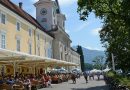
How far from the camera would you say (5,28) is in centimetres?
4434

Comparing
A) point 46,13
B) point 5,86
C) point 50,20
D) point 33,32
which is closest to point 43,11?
point 46,13

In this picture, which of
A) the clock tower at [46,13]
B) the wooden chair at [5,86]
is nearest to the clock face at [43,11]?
the clock tower at [46,13]

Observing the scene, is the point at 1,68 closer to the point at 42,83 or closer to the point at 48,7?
the point at 42,83

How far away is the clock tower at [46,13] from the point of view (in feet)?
272

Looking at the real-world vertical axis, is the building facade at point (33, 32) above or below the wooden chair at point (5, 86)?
above

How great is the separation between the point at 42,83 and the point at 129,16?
22.3 meters

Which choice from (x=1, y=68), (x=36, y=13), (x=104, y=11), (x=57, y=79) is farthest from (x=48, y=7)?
(x=104, y=11)

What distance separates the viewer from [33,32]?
196 ft

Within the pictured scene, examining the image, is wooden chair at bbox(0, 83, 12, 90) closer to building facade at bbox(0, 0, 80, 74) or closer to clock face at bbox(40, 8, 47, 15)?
building facade at bbox(0, 0, 80, 74)

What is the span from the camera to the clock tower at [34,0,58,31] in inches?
3260

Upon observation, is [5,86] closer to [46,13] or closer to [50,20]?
[46,13]

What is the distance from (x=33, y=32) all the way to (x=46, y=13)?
24.0 meters

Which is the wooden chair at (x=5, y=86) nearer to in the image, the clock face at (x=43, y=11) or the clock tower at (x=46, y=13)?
the clock tower at (x=46, y=13)

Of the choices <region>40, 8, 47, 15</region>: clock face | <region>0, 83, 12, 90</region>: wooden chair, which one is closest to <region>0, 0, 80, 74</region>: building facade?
<region>40, 8, 47, 15</region>: clock face
